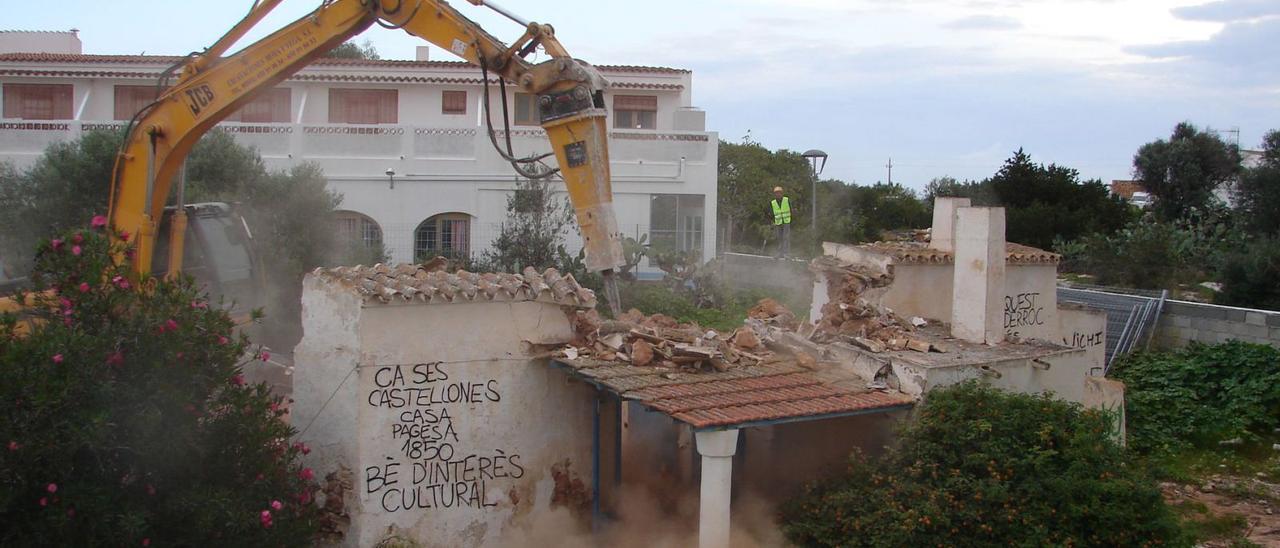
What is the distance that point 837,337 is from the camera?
11.8 metres

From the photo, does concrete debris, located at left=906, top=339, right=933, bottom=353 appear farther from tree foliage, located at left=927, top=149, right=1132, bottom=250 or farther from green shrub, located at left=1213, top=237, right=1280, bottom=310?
tree foliage, located at left=927, top=149, right=1132, bottom=250

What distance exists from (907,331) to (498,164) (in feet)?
44.1

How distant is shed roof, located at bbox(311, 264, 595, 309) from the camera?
32.8 ft

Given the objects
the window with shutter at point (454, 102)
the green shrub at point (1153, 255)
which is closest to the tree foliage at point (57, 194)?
the window with shutter at point (454, 102)

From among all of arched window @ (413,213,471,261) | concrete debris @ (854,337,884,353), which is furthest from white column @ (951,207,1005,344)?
arched window @ (413,213,471,261)

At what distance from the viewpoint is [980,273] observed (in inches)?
471

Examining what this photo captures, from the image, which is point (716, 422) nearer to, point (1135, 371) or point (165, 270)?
point (165, 270)

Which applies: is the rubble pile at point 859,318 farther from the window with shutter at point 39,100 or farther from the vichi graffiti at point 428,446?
the window with shutter at point 39,100

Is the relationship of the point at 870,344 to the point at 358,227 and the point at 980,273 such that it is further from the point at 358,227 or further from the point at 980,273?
the point at 358,227

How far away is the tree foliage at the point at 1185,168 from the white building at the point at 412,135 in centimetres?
1968

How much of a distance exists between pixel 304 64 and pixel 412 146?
11.5 meters

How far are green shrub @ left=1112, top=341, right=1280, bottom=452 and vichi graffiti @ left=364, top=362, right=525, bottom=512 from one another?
11.1 meters

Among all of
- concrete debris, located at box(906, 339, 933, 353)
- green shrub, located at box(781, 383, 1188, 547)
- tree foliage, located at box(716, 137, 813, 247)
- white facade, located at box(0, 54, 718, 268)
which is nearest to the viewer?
green shrub, located at box(781, 383, 1188, 547)

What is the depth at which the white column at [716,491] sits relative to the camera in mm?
9227
